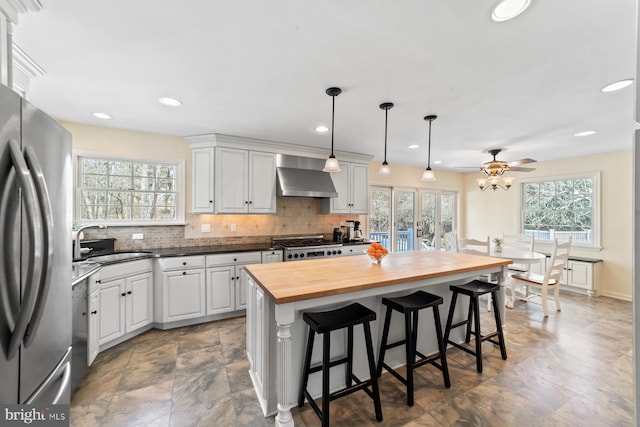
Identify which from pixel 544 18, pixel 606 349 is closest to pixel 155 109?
pixel 544 18

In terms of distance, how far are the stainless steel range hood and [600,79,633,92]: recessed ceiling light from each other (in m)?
3.02

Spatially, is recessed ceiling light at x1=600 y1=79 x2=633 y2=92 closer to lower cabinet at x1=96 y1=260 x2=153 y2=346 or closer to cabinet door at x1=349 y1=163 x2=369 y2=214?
cabinet door at x1=349 y1=163 x2=369 y2=214

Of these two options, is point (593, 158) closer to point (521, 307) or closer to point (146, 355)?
point (521, 307)

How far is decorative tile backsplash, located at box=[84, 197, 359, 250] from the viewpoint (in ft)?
11.1

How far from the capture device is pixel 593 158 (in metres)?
4.62

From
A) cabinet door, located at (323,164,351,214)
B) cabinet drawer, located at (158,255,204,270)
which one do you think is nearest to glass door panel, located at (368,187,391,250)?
cabinet door, located at (323,164,351,214)

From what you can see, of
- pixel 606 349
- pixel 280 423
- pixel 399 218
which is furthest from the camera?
pixel 399 218

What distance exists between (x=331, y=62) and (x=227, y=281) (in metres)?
2.79

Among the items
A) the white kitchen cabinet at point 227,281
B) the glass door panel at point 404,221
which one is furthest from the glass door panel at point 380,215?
the white kitchen cabinet at point 227,281

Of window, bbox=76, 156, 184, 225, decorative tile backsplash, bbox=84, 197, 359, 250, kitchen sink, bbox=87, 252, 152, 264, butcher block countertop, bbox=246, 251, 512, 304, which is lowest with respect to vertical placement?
kitchen sink, bbox=87, 252, 152, 264

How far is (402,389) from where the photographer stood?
82.1 inches

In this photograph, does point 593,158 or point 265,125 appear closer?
point 265,125

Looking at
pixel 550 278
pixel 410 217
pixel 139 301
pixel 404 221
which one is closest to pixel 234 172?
pixel 139 301

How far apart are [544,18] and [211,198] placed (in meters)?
3.54
